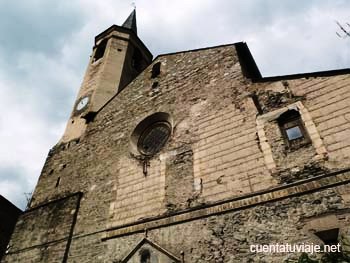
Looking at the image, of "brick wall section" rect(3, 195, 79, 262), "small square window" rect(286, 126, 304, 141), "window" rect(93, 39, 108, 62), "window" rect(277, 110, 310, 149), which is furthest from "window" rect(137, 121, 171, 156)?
"window" rect(93, 39, 108, 62)

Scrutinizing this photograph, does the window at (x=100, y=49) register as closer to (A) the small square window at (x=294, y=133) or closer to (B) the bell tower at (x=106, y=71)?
(B) the bell tower at (x=106, y=71)

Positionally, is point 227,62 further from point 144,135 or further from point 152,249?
point 152,249

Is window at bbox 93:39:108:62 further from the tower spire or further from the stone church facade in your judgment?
the stone church facade

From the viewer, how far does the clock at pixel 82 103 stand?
36.7ft

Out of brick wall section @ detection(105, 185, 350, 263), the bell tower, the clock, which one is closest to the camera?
brick wall section @ detection(105, 185, 350, 263)

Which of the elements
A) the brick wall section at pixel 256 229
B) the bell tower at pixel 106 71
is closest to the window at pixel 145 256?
the brick wall section at pixel 256 229

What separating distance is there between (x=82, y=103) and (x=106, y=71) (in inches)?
73.0

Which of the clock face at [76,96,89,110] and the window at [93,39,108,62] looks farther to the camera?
the window at [93,39,108,62]

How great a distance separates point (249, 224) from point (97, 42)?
1323 centimetres

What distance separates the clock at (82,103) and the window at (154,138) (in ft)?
13.8

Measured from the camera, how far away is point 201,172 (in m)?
5.77

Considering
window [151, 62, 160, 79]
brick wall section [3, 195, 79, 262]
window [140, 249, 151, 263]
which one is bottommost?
window [140, 249, 151, 263]

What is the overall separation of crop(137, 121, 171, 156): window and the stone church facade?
4 cm

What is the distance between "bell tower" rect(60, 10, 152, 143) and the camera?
34.9 ft
